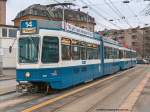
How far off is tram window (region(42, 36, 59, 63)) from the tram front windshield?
0.36 meters

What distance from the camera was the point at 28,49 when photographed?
64.5 feet

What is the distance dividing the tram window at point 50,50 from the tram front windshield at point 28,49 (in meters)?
0.36

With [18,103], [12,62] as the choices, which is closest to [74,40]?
[18,103]

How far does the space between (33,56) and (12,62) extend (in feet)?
123

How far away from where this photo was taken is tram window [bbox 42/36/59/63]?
64.2 feet

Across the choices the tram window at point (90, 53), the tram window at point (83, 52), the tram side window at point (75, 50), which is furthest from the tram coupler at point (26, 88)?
the tram window at point (90, 53)

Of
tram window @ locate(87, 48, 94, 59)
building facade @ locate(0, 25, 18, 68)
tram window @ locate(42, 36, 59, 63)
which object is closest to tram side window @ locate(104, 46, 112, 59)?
tram window @ locate(87, 48, 94, 59)

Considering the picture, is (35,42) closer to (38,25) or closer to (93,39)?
(38,25)

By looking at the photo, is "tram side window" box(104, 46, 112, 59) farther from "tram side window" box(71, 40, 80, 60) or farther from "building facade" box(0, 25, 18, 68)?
"building facade" box(0, 25, 18, 68)

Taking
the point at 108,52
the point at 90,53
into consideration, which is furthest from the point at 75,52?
the point at 108,52

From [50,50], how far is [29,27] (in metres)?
1.40

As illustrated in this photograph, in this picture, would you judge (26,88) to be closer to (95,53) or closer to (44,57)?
(44,57)

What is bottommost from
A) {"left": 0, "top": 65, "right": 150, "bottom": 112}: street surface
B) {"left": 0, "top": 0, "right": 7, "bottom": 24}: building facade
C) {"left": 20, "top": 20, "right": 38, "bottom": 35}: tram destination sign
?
{"left": 0, "top": 65, "right": 150, "bottom": 112}: street surface

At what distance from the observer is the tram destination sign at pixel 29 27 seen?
64.1 feet
